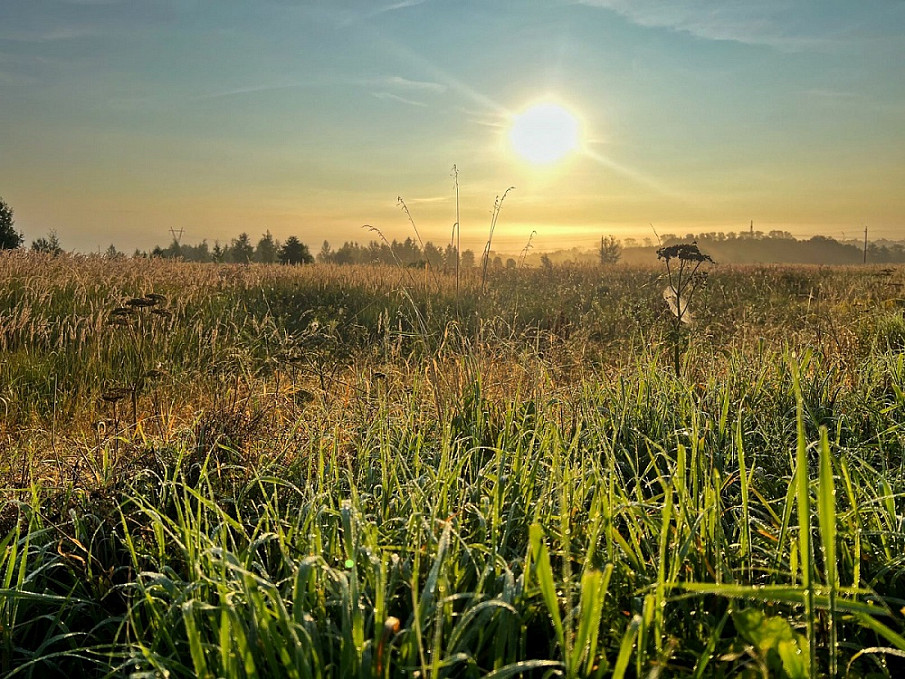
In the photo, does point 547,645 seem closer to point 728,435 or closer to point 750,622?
point 750,622

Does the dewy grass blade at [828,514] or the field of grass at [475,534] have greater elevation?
the dewy grass blade at [828,514]

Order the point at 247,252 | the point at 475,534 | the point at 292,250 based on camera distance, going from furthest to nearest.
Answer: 1. the point at 292,250
2. the point at 247,252
3. the point at 475,534

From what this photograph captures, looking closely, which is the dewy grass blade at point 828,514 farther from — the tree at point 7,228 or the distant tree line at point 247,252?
the tree at point 7,228

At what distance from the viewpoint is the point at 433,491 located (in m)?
1.90

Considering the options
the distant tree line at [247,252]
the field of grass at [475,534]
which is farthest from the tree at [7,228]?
the field of grass at [475,534]

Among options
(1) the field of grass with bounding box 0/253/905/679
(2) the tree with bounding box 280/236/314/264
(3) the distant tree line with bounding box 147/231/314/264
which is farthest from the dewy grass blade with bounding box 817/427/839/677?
(2) the tree with bounding box 280/236/314/264

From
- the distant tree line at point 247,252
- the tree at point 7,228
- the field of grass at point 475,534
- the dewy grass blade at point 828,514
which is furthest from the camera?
the tree at point 7,228

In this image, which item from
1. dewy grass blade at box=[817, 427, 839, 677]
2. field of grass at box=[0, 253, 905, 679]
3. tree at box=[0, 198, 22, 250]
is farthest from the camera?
tree at box=[0, 198, 22, 250]

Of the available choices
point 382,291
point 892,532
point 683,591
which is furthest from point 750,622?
point 382,291

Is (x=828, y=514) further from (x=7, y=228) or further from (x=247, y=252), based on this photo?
(x=7, y=228)

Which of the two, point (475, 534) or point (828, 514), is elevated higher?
point (828, 514)

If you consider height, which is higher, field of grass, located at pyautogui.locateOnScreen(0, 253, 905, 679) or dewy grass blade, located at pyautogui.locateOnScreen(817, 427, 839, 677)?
dewy grass blade, located at pyautogui.locateOnScreen(817, 427, 839, 677)

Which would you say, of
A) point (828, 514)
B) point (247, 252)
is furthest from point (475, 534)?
point (247, 252)

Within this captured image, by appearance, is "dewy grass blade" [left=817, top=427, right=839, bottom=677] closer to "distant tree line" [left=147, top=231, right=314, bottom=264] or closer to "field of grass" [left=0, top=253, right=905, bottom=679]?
"field of grass" [left=0, top=253, right=905, bottom=679]
